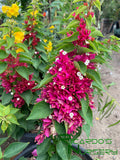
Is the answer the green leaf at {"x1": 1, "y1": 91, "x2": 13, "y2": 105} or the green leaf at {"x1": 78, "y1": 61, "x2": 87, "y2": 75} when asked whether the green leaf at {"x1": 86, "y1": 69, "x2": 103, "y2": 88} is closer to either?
the green leaf at {"x1": 78, "y1": 61, "x2": 87, "y2": 75}

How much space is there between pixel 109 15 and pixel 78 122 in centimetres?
626

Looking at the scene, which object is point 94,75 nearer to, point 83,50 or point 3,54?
point 83,50

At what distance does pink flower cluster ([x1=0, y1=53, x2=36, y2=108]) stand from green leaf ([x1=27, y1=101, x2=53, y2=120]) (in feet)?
1.05

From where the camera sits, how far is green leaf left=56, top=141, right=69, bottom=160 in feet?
2.23

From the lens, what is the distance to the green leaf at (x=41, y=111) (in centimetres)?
62

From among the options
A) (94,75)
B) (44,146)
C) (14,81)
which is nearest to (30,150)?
(44,146)

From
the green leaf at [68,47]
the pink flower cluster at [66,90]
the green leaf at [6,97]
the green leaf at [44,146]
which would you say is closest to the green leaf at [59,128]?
the pink flower cluster at [66,90]

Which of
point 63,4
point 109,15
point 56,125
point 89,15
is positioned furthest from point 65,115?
point 109,15

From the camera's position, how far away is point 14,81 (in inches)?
36.3

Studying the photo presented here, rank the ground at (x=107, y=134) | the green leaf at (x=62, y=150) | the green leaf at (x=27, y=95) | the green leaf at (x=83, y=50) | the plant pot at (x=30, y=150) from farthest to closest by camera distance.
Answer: the ground at (x=107, y=134) → the plant pot at (x=30, y=150) → the green leaf at (x=27, y=95) → the green leaf at (x=62, y=150) → the green leaf at (x=83, y=50)

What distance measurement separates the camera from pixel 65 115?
2.02ft

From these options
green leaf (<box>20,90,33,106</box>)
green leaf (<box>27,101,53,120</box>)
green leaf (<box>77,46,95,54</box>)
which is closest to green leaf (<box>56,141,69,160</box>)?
green leaf (<box>27,101,53,120</box>)

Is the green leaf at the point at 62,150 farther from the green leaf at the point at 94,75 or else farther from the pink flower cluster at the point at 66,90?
the green leaf at the point at 94,75

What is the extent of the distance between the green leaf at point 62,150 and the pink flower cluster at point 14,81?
0.39 m
